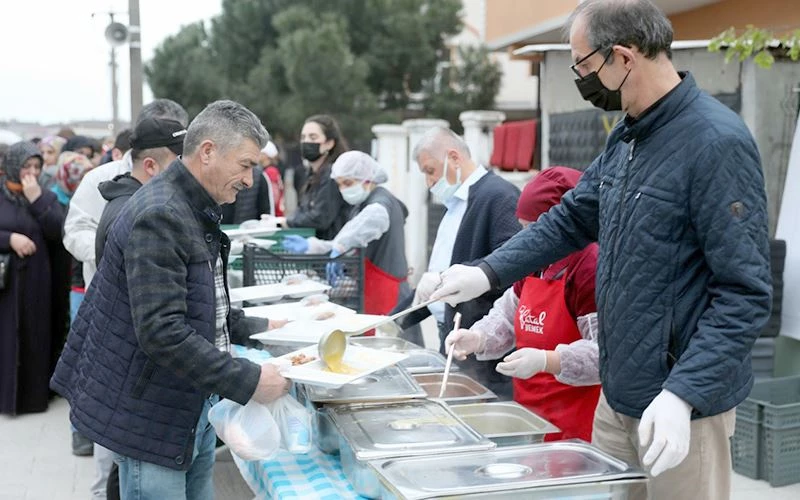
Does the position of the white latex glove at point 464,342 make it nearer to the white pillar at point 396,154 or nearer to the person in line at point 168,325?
the person in line at point 168,325

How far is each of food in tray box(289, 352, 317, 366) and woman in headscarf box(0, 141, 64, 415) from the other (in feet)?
12.8

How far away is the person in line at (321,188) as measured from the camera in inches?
202

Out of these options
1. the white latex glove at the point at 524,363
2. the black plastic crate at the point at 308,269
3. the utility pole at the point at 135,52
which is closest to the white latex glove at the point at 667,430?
the white latex glove at the point at 524,363

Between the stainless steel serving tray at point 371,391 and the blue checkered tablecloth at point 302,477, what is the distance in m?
0.15

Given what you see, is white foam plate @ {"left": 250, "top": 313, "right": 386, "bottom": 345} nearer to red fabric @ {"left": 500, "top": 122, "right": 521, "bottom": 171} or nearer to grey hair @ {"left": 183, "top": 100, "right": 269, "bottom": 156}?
grey hair @ {"left": 183, "top": 100, "right": 269, "bottom": 156}

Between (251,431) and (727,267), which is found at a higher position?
(727,267)

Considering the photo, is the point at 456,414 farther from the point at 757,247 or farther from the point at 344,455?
the point at 757,247

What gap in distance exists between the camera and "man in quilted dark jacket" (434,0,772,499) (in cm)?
166

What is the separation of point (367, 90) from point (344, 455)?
19771 millimetres

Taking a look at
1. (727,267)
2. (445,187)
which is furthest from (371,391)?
(445,187)

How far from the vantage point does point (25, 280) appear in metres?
5.73

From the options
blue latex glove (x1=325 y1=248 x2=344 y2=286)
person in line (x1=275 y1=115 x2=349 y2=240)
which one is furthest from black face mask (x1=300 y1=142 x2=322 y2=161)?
blue latex glove (x1=325 y1=248 x2=344 y2=286)

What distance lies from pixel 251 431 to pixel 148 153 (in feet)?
4.31

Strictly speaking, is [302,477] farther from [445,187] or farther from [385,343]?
[445,187]
